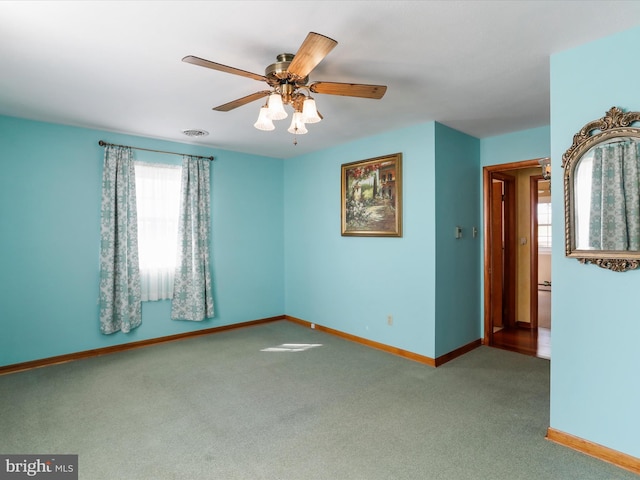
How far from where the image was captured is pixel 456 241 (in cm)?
399

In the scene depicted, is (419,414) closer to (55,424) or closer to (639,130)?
(639,130)

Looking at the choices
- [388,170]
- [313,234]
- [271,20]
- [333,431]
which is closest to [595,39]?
[271,20]

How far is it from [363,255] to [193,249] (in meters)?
2.18

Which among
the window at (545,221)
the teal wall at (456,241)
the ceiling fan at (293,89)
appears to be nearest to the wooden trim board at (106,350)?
the teal wall at (456,241)

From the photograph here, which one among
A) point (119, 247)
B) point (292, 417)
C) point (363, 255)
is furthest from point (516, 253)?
point (119, 247)

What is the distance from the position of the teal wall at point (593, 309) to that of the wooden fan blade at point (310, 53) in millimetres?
1553

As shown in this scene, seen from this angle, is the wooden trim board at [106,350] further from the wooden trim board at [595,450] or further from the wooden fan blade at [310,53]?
the wooden trim board at [595,450]

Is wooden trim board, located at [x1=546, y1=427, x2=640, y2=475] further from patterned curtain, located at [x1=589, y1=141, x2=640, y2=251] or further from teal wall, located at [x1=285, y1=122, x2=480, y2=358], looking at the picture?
teal wall, located at [x1=285, y1=122, x2=480, y2=358]

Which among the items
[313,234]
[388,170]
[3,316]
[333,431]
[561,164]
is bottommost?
[333,431]

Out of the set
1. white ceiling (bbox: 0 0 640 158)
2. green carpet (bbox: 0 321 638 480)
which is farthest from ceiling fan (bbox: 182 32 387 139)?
green carpet (bbox: 0 321 638 480)

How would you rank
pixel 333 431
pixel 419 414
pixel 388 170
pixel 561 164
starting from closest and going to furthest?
pixel 561 164 → pixel 333 431 → pixel 419 414 → pixel 388 170

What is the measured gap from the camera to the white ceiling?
6.07ft

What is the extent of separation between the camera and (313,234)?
17.0 ft

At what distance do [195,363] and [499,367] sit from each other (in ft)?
10.2
